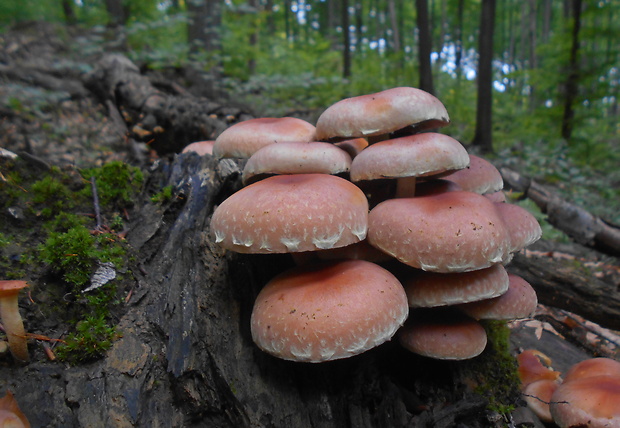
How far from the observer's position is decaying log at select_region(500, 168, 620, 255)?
13.4ft

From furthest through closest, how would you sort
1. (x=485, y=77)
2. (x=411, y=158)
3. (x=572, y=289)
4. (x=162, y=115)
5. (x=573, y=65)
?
A: (x=485, y=77), (x=573, y=65), (x=162, y=115), (x=572, y=289), (x=411, y=158)

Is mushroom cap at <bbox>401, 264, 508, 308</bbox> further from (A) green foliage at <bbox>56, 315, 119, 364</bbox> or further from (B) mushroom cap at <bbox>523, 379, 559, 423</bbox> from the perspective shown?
(A) green foliage at <bbox>56, 315, 119, 364</bbox>

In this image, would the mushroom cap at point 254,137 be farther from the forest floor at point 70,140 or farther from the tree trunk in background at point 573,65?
the tree trunk in background at point 573,65

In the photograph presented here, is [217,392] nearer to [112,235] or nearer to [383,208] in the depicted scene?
[112,235]

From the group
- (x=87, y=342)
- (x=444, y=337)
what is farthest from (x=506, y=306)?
(x=87, y=342)

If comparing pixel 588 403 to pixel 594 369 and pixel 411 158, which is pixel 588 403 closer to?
pixel 594 369

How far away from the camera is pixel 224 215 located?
2.04 m

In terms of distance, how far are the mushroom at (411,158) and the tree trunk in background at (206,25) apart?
8431 mm

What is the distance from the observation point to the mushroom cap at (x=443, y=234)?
2008mm

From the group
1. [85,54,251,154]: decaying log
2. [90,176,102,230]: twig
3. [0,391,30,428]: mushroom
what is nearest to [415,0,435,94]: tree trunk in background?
[85,54,251,154]: decaying log

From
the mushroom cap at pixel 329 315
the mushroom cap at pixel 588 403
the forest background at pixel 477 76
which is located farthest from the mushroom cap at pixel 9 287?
the forest background at pixel 477 76

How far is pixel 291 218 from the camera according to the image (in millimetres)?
1890

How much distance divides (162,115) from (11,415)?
4626 millimetres

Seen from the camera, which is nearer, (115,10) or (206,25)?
(206,25)
